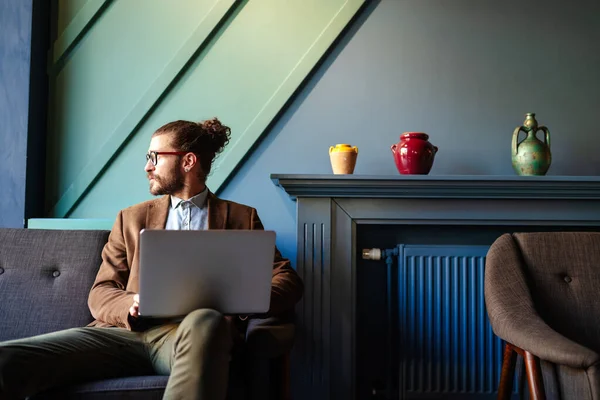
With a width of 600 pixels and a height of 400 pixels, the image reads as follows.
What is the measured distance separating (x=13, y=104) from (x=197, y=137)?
1.00 meters

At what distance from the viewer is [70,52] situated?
2.39 m

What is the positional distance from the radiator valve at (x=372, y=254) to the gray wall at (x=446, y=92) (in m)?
0.35

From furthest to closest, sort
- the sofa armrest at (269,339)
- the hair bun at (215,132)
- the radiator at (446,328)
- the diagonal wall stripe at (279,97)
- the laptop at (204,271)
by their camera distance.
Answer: the diagonal wall stripe at (279,97) < the radiator at (446,328) < the hair bun at (215,132) < the sofa armrest at (269,339) < the laptop at (204,271)

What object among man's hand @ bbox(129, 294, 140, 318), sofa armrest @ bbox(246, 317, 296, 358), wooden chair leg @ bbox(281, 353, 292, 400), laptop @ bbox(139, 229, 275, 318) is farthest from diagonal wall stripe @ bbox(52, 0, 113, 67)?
wooden chair leg @ bbox(281, 353, 292, 400)

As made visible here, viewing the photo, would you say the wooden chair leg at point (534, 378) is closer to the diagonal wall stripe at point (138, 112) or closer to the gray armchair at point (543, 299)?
the gray armchair at point (543, 299)

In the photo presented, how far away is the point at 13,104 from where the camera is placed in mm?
2283

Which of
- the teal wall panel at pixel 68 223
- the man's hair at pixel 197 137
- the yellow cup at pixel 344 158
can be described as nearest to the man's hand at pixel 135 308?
the man's hair at pixel 197 137

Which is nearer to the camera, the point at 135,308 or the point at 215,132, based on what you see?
the point at 135,308

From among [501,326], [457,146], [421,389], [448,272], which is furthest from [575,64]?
[421,389]

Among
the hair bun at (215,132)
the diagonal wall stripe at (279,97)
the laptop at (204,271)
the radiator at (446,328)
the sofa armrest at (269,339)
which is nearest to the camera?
the laptop at (204,271)

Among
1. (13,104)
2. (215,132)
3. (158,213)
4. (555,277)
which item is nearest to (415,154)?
(555,277)

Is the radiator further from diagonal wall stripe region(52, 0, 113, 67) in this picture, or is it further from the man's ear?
diagonal wall stripe region(52, 0, 113, 67)

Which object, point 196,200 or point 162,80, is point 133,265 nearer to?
point 196,200

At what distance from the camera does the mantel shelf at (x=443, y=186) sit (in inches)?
79.1
